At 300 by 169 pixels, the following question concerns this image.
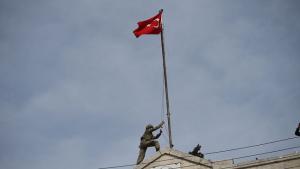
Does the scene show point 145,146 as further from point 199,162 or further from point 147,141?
point 199,162

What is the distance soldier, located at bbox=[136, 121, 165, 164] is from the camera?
2503 centimetres

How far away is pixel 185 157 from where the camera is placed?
23.6 meters

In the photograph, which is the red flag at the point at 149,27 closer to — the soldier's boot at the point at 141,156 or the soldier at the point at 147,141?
the soldier at the point at 147,141

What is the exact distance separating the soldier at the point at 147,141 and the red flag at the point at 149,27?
6.50 meters

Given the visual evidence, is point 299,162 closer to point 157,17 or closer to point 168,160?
point 168,160

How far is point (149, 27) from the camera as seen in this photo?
2969 cm

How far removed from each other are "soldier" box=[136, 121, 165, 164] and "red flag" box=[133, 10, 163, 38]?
6.50m

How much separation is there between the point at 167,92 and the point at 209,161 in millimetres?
5601

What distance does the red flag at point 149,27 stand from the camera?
96.9 ft

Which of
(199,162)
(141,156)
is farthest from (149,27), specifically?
(199,162)

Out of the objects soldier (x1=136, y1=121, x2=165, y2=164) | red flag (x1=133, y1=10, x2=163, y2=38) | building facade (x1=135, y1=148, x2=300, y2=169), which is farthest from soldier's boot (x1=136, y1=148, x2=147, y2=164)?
red flag (x1=133, y1=10, x2=163, y2=38)

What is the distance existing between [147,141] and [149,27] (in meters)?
7.89

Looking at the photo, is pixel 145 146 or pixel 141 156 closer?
pixel 141 156

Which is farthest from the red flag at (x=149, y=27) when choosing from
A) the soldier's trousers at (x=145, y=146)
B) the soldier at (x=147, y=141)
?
the soldier's trousers at (x=145, y=146)
